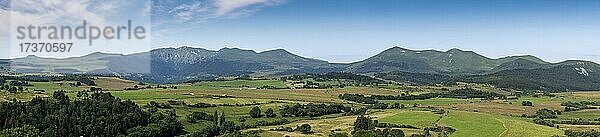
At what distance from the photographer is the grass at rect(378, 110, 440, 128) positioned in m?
97.8

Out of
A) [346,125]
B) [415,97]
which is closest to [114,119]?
[346,125]

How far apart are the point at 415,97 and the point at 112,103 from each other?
88.0 m

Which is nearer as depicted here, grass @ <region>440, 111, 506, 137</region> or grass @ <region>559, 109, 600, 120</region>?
grass @ <region>440, 111, 506, 137</region>

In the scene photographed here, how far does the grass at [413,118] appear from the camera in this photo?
97812 mm

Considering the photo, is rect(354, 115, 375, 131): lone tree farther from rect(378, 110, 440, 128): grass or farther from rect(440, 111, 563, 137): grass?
rect(440, 111, 563, 137): grass

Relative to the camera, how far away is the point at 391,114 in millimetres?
112000

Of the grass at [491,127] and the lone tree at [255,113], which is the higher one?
the lone tree at [255,113]

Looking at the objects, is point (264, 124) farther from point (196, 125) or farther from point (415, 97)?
point (415, 97)

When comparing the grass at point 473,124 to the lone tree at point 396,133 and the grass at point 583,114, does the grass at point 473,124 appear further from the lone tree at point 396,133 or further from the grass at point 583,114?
the grass at point 583,114

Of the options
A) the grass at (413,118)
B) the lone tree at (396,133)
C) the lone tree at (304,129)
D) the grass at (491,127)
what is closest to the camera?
the lone tree at (396,133)

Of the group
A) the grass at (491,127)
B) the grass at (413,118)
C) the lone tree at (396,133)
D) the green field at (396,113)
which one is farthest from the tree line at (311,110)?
the lone tree at (396,133)

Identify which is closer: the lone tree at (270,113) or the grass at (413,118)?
the grass at (413,118)

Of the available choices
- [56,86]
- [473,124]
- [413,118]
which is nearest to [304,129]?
[413,118]

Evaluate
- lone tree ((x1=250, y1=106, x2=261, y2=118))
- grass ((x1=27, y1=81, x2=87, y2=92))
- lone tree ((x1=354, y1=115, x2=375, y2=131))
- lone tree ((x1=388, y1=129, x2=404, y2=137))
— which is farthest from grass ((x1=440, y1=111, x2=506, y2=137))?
grass ((x1=27, y1=81, x2=87, y2=92))
